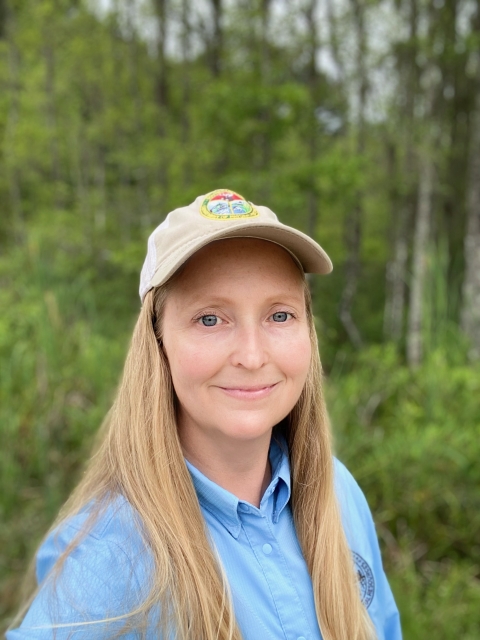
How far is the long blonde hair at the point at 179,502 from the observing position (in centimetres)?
100

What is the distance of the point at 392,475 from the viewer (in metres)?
3.41

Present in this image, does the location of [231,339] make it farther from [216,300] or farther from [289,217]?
[289,217]

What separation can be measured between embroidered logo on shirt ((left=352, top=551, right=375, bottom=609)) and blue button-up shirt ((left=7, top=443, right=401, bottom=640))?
9.1 inches

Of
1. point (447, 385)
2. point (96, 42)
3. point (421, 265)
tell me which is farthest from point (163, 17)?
point (447, 385)

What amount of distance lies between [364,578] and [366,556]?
0.05 meters

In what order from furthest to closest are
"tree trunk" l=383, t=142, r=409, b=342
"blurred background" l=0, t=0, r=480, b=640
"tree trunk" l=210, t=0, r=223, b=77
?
"tree trunk" l=210, t=0, r=223, b=77
"tree trunk" l=383, t=142, r=409, b=342
"blurred background" l=0, t=0, r=480, b=640

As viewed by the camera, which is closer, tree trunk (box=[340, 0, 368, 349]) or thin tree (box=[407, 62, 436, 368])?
thin tree (box=[407, 62, 436, 368])

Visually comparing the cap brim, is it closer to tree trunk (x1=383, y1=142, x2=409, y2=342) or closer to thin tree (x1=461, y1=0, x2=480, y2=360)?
thin tree (x1=461, y1=0, x2=480, y2=360)

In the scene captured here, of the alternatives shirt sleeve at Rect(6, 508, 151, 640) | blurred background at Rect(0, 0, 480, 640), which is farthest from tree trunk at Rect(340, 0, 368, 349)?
shirt sleeve at Rect(6, 508, 151, 640)

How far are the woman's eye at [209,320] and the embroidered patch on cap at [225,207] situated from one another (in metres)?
0.18

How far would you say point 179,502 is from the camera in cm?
107

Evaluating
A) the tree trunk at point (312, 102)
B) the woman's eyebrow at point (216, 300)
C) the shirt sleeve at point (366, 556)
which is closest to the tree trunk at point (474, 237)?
the tree trunk at point (312, 102)

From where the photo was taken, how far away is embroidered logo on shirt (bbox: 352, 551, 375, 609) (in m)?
1.34

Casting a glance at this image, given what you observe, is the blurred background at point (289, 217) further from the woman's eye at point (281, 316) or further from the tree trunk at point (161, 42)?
the woman's eye at point (281, 316)
